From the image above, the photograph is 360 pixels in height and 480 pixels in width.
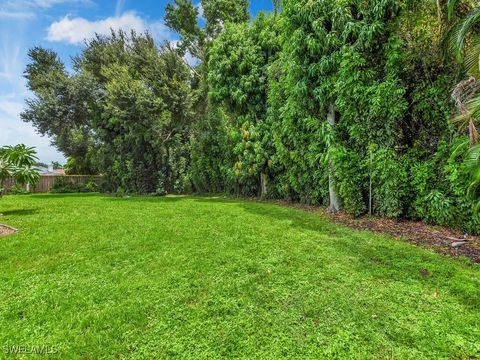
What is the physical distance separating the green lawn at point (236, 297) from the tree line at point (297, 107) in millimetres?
1903

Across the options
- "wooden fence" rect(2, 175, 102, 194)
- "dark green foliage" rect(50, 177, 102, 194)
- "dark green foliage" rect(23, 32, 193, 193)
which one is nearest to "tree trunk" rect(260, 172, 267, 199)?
"dark green foliage" rect(23, 32, 193, 193)

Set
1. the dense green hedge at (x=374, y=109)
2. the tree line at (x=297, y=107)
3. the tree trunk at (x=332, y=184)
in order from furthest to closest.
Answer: the tree trunk at (x=332, y=184) → the dense green hedge at (x=374, y=109) → the tree line at (x=297, y=107)

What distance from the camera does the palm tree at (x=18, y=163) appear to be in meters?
7.81

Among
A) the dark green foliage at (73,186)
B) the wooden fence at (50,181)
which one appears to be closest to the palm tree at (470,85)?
the dark green foliage at (73,186)

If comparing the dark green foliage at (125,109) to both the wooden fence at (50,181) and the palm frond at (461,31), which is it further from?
the palm frond at (461,31)

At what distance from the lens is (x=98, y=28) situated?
55.2 ft

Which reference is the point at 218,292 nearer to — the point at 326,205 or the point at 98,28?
the point at 326,205

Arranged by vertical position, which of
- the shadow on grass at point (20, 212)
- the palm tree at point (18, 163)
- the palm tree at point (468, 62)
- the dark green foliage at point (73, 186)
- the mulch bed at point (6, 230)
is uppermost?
the palm tree at point (468, 62)

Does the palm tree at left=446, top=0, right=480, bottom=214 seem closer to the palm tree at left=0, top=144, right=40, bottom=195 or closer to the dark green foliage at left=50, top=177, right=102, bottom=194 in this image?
the palm tree at left=0, top=144, right=40, bottom=195

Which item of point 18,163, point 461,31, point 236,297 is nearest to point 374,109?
point 461,31

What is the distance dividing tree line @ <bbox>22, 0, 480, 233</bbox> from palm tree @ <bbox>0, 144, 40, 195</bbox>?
643 cm

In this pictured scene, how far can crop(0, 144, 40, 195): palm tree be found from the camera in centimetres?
781

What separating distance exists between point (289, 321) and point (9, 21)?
877 centimetres

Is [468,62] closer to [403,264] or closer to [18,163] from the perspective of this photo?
[403,264]
